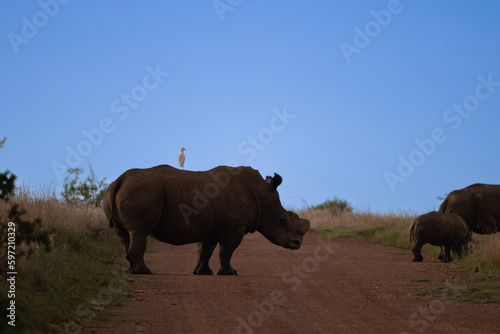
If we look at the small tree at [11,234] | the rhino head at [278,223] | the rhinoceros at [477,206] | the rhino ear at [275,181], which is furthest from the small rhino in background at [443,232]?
the small tree at [11,234]

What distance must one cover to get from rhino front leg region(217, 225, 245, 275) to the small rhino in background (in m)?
5.16

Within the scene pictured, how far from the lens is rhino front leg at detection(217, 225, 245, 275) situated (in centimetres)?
1082

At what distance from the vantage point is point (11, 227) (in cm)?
621

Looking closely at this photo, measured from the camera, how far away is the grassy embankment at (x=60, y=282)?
5746mm

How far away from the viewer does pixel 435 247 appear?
17.7m

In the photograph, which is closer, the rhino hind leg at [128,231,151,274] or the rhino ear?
the rhino hind leg at [128,231,151,274]

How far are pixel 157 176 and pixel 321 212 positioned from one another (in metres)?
20.6

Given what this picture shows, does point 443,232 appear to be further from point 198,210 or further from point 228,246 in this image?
point 198,210

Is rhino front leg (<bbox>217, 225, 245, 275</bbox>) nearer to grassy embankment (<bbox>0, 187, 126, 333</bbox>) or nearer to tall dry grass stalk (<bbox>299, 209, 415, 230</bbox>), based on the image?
grassy embankment (<bbox>0, 187, 126, 333</bbox>)

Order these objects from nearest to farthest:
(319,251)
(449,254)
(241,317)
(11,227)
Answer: (11,227) < (241,317) < (449,254) < (319,251)

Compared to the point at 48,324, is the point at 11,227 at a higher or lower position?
higher

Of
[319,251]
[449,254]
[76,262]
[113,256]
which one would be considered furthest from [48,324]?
[319,251]

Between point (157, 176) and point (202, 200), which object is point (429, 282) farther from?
point (157, 176)

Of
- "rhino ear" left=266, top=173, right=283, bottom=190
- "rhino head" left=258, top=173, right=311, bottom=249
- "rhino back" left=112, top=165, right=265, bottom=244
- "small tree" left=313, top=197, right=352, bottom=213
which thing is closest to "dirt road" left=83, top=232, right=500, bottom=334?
"rhino head" left=258, top=173, right=311, bottom=249
